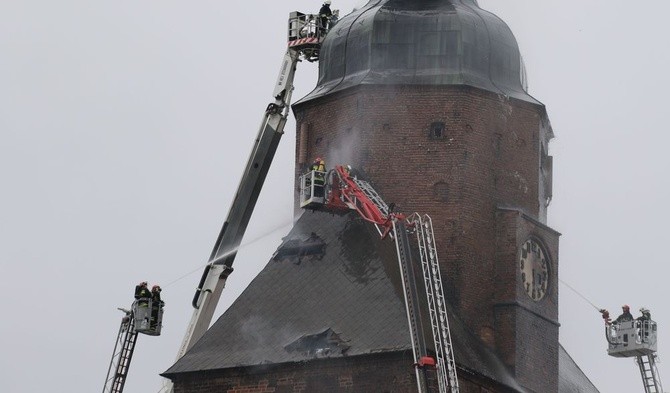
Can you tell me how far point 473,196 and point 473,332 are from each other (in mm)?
3948

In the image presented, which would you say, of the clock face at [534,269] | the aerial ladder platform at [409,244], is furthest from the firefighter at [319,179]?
the clock face at [534,269]

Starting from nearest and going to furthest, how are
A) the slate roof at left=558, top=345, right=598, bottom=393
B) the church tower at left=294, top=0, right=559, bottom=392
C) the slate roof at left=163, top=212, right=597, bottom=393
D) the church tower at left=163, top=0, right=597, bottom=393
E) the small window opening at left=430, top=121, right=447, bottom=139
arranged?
the slate roof at left=163, top=212, right=597, bottom=393 → the church tower at left=163, top=0, right=597, bottom=393 → the church tower at left=294, top=0, right=559, bottom=392 → the small window opening at left=430, top=121, right=447, bottom=139 → the slate roof at left=558, top=345, right=598, bottom=393

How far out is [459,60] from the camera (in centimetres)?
8950

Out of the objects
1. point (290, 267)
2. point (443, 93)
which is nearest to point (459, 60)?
point (443, 93)

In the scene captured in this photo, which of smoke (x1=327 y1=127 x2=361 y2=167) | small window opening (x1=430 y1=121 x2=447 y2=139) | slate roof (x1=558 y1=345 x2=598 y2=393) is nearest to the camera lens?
small window opening (x1=430 y1=121 x2=447 y2=139)

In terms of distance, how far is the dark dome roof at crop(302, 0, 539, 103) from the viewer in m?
89.4

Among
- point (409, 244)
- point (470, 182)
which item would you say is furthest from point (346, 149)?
point (409, 244)

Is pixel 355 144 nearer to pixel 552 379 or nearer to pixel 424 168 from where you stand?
pixel 424 168

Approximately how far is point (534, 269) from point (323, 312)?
7.06m

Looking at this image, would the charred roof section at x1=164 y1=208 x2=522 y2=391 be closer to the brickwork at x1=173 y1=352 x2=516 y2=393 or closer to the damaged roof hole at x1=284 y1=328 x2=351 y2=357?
the damaged roof hole at x1=284 y1=328 x2=351 y2=357

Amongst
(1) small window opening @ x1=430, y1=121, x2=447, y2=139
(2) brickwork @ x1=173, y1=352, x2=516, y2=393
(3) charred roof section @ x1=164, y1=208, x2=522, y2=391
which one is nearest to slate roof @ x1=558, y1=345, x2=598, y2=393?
(3) charred roof section @ x1=164, y1=208, x2=522, y2=391

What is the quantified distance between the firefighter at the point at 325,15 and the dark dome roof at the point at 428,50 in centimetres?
400

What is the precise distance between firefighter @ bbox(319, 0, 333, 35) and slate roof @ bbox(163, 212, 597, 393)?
25.6 ft

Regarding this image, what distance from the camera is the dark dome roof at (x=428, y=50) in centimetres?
8944
